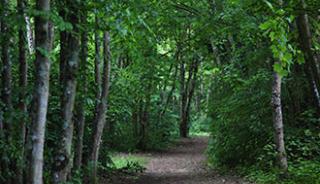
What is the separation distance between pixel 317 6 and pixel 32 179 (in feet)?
12.7

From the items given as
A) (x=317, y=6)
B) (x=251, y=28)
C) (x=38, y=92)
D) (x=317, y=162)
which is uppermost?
(x=251, y=28)

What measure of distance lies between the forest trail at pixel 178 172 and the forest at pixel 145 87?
0.16 feet

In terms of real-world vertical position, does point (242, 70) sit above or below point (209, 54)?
below

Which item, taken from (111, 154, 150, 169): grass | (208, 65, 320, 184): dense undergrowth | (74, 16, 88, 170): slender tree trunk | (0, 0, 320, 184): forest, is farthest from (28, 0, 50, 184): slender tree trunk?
(111, 154, 150, 169): grass

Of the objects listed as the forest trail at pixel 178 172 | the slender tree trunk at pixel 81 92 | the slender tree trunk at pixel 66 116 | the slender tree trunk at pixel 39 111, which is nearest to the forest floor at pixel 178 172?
the forest trail at pixel 178 172

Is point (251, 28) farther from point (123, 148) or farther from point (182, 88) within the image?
point (182, 88)

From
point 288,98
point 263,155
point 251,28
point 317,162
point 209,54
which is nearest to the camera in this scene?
point 251,28

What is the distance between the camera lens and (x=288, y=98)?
1357 centimetres

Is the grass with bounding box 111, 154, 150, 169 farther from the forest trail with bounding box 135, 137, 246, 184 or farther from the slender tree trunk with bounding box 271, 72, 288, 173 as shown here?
the slender tree trunk with bounding box 271, 72, 288, 173

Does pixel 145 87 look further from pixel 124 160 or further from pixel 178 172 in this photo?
pixel 178 172

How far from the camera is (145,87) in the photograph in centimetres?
1955

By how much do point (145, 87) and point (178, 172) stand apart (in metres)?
5.18

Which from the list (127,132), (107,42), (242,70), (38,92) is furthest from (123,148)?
(38,92)

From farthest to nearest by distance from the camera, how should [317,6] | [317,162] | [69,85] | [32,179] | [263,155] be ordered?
[263,155] < [317,162] < [69,85] < [317,6] < [32,179]
